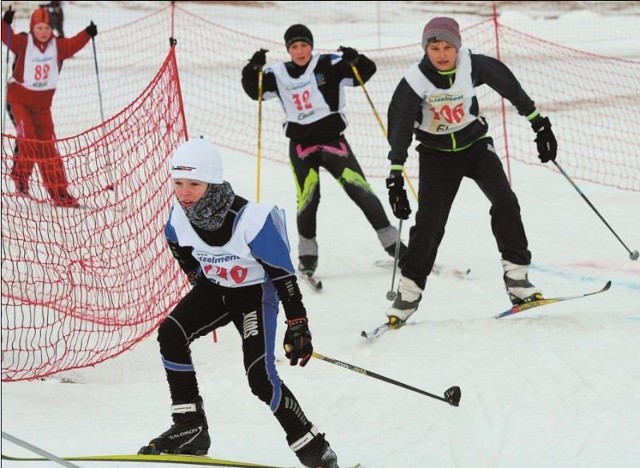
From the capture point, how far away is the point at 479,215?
33.0 feet

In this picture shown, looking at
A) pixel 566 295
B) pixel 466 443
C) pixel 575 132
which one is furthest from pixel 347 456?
pixel 575 132

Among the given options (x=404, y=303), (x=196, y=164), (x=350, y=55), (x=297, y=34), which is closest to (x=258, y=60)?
(x=297, y=34)

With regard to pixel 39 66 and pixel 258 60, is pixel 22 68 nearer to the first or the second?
pixel 39 66

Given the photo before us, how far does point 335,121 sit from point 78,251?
7.00 ft

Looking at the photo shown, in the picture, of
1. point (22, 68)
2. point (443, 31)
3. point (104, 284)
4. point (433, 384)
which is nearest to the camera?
point (433, 384)

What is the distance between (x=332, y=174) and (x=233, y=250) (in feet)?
11.6

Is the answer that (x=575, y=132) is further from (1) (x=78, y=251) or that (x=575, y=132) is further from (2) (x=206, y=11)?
(2) (x=206, y=11)

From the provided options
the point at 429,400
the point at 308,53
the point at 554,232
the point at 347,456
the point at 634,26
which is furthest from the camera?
the point at 634,26

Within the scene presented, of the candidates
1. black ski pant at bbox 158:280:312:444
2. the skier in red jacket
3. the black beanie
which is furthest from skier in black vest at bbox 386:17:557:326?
the skier in red jacket

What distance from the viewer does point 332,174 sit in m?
8.02

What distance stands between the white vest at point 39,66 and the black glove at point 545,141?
16.9 feet

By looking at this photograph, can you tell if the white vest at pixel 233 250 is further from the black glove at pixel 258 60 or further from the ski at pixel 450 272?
the ski at pixel 450 272

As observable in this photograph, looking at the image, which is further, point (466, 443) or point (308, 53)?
point (308, 53)

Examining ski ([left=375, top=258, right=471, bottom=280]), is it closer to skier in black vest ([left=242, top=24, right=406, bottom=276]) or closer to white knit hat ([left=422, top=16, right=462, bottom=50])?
skier in black vest ([left=242, top=24, right=406, bottom=276])
